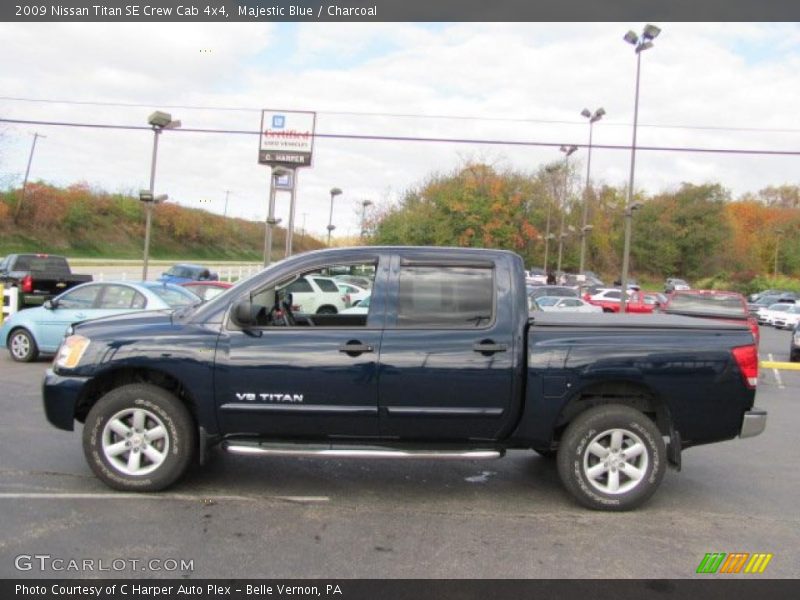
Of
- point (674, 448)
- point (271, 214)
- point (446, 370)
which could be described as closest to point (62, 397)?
point (446, 370)

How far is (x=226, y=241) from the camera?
86188 millimetres

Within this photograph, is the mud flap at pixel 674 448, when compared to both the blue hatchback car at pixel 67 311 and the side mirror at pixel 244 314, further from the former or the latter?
the blue hatchback car at pixel 67 311

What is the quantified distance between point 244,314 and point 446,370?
1495 millimetres

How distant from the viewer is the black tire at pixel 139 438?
493 cm

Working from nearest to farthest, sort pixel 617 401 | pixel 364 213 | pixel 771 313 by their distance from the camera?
1. pixel 617 401
2. pixel 771 313
3. pixel 364 213

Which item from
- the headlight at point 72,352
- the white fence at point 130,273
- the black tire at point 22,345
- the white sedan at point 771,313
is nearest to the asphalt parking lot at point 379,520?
the headlight at point 72,352

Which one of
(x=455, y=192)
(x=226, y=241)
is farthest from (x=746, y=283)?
(x=226, y=241)

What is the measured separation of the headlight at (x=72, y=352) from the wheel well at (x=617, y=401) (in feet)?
11.7

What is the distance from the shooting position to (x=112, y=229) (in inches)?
2995

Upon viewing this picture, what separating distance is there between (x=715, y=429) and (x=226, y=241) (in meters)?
85.2

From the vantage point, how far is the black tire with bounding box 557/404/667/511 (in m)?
4.93

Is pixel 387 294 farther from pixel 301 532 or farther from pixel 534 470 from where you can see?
pixel 534 470

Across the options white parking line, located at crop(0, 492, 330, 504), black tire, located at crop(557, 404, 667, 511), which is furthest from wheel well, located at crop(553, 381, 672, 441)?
white parking line, located at crop(0, 492, 330, 504)
